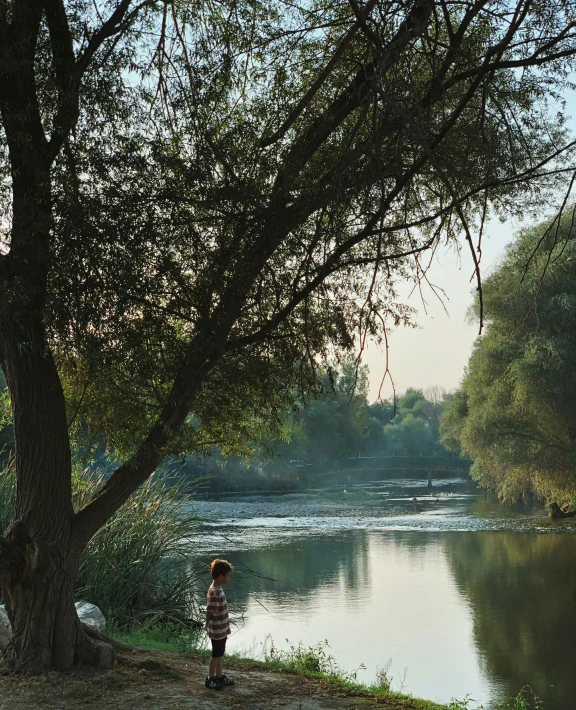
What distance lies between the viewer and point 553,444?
2533 cm

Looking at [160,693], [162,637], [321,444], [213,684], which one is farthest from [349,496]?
[160,693]

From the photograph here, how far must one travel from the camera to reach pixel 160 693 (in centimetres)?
589

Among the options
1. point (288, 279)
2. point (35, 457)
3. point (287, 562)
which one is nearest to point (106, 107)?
point (288, 279)

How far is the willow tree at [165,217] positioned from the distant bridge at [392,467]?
45074 mm

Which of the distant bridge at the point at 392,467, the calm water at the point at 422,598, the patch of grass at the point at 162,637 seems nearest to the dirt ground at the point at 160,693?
the patch of grass at the point at 162,637

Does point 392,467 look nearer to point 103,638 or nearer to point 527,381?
point 527,381

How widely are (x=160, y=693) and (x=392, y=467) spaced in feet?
166

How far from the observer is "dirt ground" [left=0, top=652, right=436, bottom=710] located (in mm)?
5551

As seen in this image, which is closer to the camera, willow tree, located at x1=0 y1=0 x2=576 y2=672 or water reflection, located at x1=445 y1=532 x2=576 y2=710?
willow tree, located at x1=0 y1=0 x2=576 y2=672

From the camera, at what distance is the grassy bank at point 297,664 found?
257 inches

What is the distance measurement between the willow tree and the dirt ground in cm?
32

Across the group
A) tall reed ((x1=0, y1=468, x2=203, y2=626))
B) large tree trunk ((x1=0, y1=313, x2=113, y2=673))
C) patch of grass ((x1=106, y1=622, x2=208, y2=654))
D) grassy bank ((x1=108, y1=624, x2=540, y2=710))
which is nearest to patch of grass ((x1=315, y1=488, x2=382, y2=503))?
tall reed ((x1=0, y1=468, x2=203, y2=626))

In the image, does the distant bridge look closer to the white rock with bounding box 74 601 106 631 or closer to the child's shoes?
the white rock with bounding box 74 601 106 631

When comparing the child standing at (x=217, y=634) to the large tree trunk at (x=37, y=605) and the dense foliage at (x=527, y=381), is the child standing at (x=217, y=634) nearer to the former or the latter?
the large tree trunk at (x=37, y=605)
